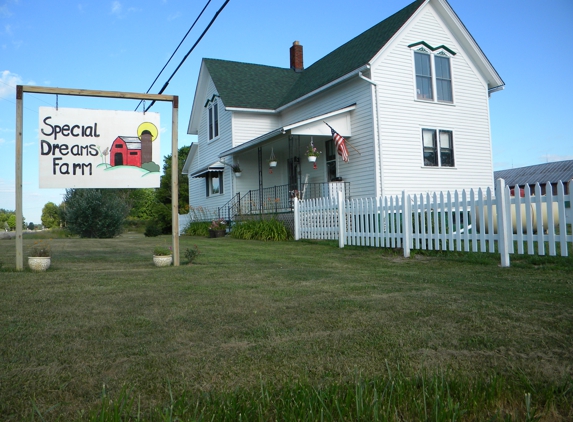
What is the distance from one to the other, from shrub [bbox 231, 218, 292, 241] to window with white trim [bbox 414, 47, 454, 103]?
22.1ft

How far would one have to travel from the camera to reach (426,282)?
19.2 feet

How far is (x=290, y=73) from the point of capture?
958 inches

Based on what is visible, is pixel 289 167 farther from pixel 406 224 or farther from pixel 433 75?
pixel 406 224

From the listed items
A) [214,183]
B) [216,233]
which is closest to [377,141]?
[216,233]

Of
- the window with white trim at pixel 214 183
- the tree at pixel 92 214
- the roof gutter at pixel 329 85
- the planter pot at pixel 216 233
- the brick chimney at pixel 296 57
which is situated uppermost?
the brick chimney at pixel 296 57

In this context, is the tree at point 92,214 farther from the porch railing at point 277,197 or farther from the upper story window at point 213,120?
the upper story window at point 213,120

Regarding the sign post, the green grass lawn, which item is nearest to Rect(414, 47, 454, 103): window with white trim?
the sign post

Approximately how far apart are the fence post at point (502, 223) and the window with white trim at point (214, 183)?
56.0ft

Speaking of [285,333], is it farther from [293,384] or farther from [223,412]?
[223,412]

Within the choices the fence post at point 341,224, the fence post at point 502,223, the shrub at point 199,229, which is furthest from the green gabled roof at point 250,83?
the fence post at point 502,223

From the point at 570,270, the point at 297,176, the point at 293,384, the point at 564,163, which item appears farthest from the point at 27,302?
the point at 564,163

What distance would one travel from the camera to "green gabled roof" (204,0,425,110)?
16.6m

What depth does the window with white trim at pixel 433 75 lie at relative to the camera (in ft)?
55.2

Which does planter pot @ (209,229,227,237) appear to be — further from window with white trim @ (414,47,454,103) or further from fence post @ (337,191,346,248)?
window with white trim @ (414,47,454,103)
